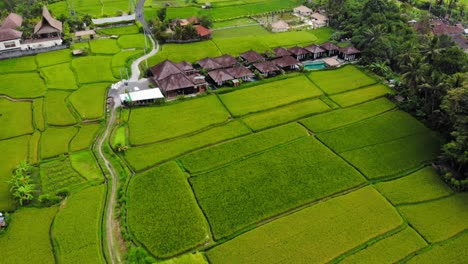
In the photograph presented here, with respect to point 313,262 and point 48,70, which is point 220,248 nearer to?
point 313,262

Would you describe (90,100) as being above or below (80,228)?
above

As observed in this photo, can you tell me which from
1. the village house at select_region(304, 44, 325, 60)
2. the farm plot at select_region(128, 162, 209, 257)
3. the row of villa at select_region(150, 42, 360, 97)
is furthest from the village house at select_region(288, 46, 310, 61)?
the farm plot at select_region(128, 162, 209, 257)

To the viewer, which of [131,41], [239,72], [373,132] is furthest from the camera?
[131,41]

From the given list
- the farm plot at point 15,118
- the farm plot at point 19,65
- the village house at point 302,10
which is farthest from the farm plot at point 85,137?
the village house at point 302,10

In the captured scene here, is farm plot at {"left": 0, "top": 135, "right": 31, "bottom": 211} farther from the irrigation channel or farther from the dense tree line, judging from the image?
the dense tree line

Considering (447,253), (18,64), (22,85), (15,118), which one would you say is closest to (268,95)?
(447,253)

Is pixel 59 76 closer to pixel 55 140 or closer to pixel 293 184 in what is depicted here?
pixel 55 140

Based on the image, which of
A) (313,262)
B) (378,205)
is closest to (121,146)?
(313,262)

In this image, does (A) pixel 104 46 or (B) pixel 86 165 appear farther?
(A) pixel 104 46
